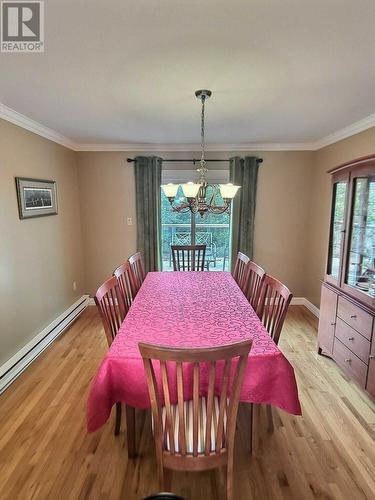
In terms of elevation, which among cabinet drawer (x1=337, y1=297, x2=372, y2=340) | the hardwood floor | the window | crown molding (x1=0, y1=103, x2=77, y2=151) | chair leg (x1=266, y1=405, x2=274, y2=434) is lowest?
the hardwood floor

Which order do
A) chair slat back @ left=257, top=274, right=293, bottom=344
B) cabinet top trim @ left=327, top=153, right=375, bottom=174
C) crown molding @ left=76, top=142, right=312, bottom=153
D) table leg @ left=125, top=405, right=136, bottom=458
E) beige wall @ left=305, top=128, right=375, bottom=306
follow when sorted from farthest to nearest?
crown molding @ left=76, top=142, right=312, bottom=153 → beige wall @ left=305, top=128, right=375, bottom=306 → cabinet top trim @ left=327, top=153, right=375, bottom=174 → chair slat back @ left=257, top=274, right=293, bottom=344 → table leg @ left=125, top=405, right=136, bottom=458

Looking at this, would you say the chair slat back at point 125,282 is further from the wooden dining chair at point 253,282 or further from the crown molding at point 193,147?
the crown molding at point 193,147

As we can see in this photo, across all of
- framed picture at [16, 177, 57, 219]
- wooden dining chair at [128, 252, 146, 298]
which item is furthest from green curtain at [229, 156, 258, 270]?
framed picture at [16, 177, 57, 219]

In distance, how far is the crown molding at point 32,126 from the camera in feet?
8.16

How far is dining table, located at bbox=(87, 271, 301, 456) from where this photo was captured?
4.94 feet

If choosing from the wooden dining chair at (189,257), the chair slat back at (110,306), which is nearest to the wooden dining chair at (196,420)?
the chair slat back at (110,306)

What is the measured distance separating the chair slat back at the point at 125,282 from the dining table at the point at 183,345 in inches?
5.9

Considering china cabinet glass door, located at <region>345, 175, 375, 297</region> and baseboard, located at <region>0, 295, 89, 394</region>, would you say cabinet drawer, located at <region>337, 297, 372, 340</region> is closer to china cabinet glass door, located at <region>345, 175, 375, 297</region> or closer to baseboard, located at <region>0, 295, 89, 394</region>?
china cabinet glass door, located at <region>345, 175, 375, 297</region>

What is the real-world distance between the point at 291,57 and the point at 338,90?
0.72 meters

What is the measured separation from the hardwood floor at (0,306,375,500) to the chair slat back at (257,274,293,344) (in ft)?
1.77

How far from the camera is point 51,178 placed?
3385 mm

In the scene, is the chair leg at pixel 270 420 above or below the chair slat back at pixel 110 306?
below

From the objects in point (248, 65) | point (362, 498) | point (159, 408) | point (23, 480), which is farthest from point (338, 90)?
point (23, 480)

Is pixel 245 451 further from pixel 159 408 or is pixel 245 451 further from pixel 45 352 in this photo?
pixel 45 352
